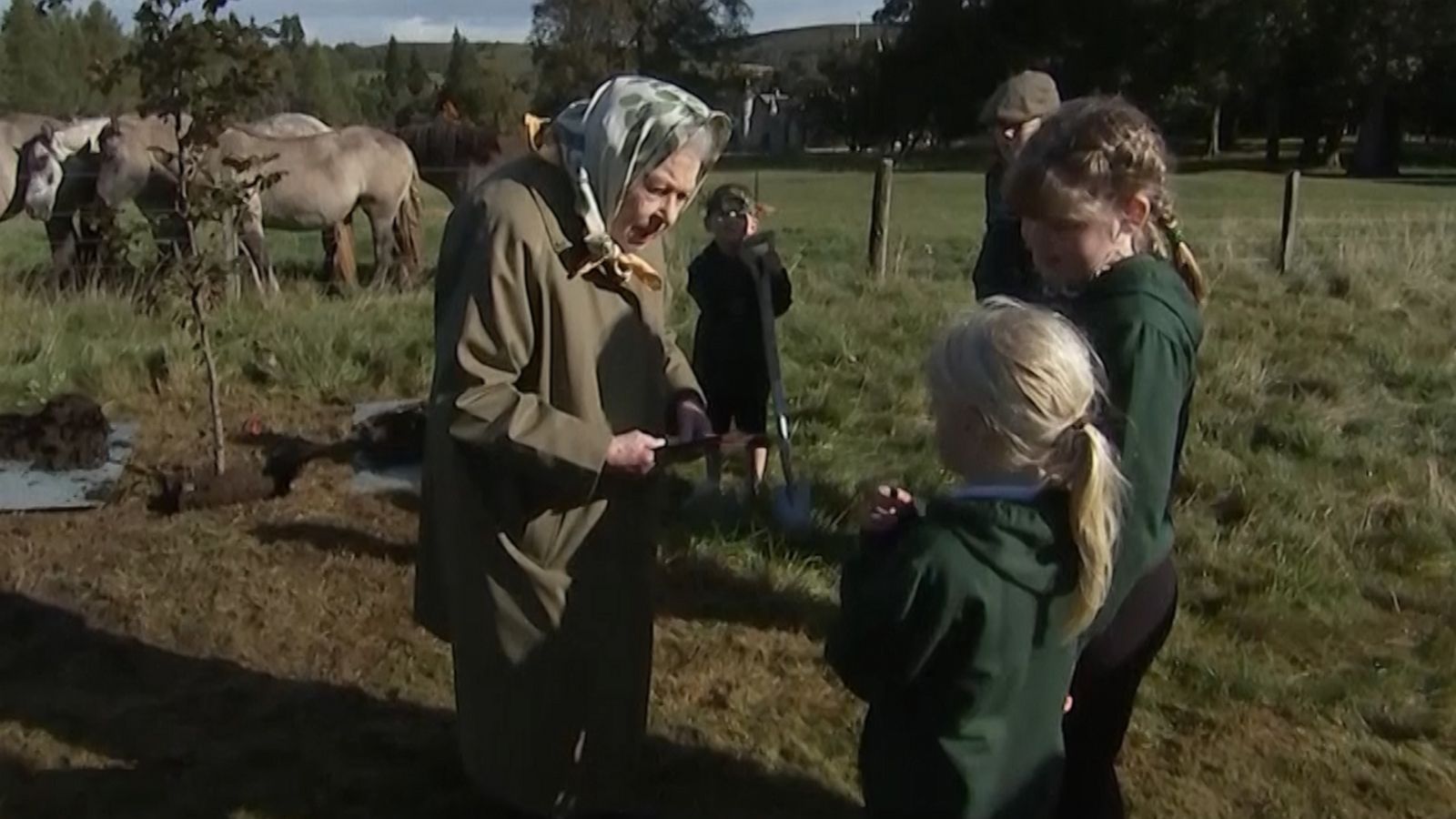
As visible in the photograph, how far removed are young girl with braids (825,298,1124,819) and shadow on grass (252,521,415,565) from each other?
3.27 meters

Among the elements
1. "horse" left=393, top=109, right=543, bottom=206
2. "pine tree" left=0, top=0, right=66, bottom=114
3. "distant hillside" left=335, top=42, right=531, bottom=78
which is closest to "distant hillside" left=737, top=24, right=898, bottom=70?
"distant hillside" left=335, top=42, right=531, bottom=78

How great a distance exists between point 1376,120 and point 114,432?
39381 millimetres

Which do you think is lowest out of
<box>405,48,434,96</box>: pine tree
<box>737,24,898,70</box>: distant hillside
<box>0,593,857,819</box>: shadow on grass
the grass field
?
<box>0,593,857,819</box>: shadow on grass

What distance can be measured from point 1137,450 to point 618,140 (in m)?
1.00

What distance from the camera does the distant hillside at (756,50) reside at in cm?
5503

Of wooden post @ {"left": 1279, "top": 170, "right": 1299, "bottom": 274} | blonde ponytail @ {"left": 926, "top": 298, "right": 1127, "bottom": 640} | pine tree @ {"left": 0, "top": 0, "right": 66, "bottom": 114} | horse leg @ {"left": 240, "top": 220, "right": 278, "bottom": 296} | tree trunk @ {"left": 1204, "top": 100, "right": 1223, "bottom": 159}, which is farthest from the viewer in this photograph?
tree trunk @ {"left": 1204, "top": 100, "right": 1223, "bottom": 159}

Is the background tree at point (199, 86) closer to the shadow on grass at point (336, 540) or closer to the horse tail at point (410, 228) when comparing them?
the shadow on grass at point (336, 540)

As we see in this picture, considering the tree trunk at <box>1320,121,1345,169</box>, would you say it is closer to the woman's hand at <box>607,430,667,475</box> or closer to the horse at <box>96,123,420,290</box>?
the horse at <box>96,123,420,290</box>

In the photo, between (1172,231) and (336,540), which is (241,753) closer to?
(336,540)

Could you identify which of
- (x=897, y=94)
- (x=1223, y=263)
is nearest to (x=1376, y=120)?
(x=897, y=94)

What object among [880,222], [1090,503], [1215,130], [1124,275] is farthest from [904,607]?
[1215,130]

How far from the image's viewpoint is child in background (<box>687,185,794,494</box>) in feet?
18.1

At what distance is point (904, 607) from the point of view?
219 cm

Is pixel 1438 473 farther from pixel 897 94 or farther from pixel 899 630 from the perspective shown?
pixel 897 94
